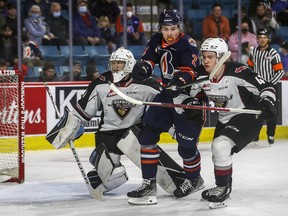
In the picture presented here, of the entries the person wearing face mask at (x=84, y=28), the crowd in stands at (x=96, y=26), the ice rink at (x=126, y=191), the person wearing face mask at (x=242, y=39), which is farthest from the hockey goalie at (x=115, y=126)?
the person wearing face mask at (x=242, y=39)

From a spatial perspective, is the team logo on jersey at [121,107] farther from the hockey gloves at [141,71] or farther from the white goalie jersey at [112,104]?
the hockey gloves at [141,71]

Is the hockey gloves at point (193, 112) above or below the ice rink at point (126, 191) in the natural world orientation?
above

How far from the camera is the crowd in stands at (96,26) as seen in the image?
10648mm

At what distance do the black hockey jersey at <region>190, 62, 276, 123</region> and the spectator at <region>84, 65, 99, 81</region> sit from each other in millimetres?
4438

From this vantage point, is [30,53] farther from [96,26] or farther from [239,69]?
[239,69]

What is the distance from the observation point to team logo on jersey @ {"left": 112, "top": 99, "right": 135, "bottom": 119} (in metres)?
7.00

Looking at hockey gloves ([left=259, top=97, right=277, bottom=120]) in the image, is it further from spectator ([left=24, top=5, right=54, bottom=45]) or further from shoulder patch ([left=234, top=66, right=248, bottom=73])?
spectator ([left=24, top=5, right=54, bottom=45])

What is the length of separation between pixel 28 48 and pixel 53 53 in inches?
15.9

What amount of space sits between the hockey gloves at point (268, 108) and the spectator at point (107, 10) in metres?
5.47

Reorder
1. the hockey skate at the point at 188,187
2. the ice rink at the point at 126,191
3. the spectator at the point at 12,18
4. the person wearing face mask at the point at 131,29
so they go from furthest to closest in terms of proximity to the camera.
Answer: the person wearing face mask at the point at 131,29, the spectator at the point at 12,18, the hockey skate at the point at 188,187, the ice rink at the point at 126,191

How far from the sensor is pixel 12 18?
10.6m

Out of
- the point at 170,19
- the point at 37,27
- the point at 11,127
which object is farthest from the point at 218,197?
the point at 37,27

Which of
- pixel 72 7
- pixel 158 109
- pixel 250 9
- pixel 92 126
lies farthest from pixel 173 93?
pixel 250 9

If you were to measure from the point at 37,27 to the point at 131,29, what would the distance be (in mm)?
1136
